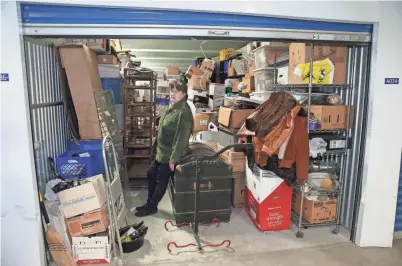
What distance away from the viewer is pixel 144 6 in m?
2.06

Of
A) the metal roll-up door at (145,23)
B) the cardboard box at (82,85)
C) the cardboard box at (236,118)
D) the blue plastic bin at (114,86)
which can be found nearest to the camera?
the metal roll-up door at (145,23)

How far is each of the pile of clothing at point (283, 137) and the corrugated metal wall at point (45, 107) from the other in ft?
7.08

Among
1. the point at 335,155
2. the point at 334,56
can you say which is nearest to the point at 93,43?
the point at 334,56

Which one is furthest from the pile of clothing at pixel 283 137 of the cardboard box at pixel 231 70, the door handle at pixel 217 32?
the cardboard box at pixel 231 70

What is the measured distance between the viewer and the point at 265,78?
392cm

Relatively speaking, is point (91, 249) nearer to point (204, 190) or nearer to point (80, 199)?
point (80, 199)

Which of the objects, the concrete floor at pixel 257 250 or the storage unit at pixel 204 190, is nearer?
the concrete floor at pixel 257 250

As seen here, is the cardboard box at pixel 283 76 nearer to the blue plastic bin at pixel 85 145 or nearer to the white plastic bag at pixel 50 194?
the blue plastic bin at pixel 85 145

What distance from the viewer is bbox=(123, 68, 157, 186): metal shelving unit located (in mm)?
4594

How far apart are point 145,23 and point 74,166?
171 cm

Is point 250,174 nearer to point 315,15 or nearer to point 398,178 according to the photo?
point 398,178

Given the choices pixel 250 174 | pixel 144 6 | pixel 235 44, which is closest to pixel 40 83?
pixel 144 6

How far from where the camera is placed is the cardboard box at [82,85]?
3.12 meters

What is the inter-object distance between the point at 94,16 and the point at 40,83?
113 centimetres
